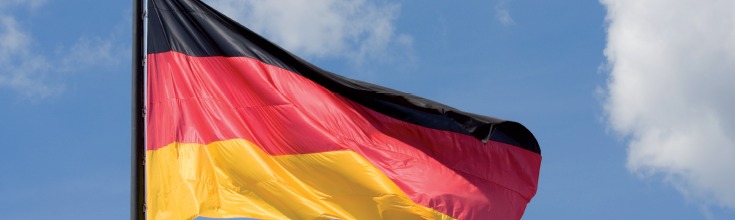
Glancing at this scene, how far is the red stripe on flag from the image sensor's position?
17.1 metres

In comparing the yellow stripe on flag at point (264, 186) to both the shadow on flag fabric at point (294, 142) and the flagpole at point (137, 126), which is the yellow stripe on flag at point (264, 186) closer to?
the shadow on flag fabric at point (294, 142)

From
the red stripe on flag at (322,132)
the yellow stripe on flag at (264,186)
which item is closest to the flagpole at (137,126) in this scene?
the yellow stripe on flag at (264,186)

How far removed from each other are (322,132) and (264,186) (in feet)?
4.39

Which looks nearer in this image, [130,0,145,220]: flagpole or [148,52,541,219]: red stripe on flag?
[130,0,145,220]: flagpole

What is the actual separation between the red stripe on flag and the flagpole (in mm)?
286

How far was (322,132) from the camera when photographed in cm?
1752

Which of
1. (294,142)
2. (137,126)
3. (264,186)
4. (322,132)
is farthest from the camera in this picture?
(322,132)

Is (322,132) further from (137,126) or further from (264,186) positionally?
(137,126)

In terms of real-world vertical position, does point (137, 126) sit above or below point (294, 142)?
above

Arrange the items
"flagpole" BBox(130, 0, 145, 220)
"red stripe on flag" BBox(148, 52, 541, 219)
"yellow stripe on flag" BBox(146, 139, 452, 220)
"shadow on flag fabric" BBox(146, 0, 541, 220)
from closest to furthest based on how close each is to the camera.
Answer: "flagpole" BBox(130, 0, 145, 220), "yellow stripe on flag" BBox(146, 139, 452, 220), "shadow on flag fabric" BBox(146, 0, 541, 220), "red stripe on flag" BBox(148, 52, 541, 219)

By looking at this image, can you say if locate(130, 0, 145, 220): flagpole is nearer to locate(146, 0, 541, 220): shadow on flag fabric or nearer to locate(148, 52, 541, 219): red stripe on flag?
locate(146, 0, 541, 220): shadow on flag fabric

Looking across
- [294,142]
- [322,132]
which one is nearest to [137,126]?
[294,142]

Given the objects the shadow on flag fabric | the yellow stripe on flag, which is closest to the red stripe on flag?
the shadow on flag fabric

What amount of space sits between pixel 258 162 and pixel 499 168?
12.4 feet
